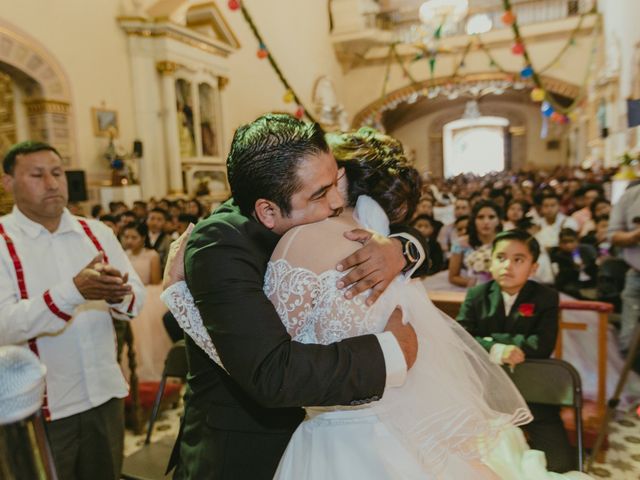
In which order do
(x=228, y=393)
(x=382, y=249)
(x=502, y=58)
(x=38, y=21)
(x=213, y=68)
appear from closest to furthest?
(x=382, y=249) < (x=228, y=393) < (x=38, y=21) < (x=213, y=68) < (x=502, y=58)

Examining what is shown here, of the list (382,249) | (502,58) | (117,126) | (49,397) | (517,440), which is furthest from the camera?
(502,58)

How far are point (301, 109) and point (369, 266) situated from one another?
1215 cm

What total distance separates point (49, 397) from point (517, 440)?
60.7 inches

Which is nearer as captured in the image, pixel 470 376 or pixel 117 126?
pixel 470 376

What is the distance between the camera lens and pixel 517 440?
Result: 157cm

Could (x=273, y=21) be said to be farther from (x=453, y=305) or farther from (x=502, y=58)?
(x=453, y=305)

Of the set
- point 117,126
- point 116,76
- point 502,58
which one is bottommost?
point 117,126

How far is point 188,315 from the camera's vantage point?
1130 millimetres

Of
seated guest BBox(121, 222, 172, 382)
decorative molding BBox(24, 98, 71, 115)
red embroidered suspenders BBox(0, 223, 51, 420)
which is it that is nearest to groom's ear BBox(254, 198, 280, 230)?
red embroidered suspenders BBox(0, 223, 51, 420)

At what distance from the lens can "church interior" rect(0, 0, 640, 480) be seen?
11.0ft

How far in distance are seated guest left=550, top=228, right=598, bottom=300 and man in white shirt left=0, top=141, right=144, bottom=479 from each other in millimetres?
3686

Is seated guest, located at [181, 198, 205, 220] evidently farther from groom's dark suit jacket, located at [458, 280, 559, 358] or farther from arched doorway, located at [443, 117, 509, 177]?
arched doorway, located at [443, 117, 509, 177]

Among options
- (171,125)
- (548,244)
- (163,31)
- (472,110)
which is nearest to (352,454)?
(548,244)

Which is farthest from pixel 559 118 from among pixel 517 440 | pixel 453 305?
pixel 517 440
